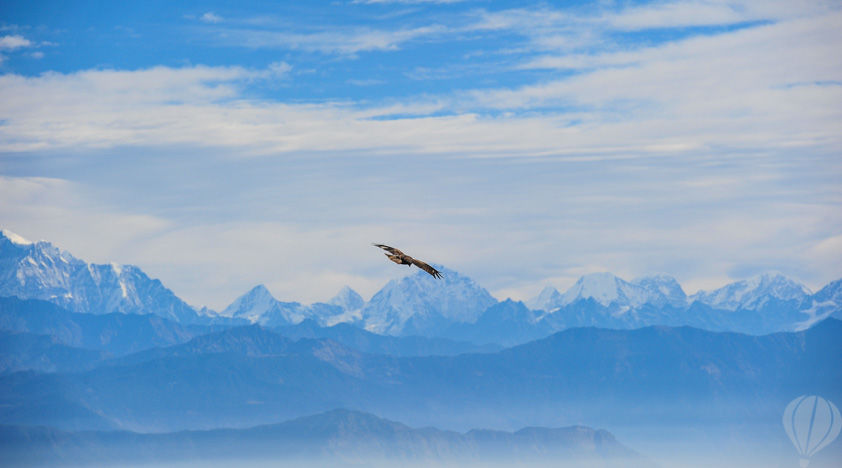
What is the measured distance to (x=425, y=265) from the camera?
3460 inches

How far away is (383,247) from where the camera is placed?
90.1m

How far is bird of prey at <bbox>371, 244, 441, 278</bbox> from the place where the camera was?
3452 inches

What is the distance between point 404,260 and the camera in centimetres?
8931

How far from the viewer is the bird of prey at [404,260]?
87.7 meters

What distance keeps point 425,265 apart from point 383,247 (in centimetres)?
391
